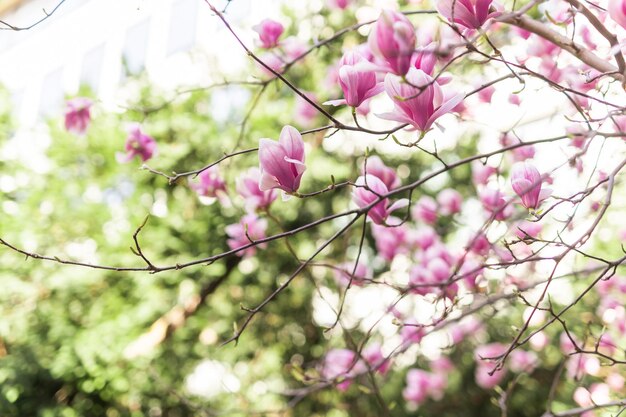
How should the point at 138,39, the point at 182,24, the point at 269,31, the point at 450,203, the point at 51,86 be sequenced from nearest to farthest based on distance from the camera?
1. the point at 269,31
2. the point at 450,203
3. the point at 182,24
4. the point at 138,39
5. the point at 51,86

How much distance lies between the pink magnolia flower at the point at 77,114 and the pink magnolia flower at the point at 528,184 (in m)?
1.31

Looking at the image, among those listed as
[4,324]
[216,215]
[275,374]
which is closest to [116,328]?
[4,324]

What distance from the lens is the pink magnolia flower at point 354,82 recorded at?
80 cm

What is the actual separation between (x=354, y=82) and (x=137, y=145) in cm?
96

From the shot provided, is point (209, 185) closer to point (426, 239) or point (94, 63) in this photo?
point (426, 239)

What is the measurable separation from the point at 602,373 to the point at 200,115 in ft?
8.00

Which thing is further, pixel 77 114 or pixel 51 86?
pixel 51 86

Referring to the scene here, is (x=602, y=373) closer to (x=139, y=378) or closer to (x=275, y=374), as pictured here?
(x=275, y=374)

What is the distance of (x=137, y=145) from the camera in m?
1.57

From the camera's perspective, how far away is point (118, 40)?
8.08m

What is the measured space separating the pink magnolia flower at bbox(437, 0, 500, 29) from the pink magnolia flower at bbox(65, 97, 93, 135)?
1.27 m

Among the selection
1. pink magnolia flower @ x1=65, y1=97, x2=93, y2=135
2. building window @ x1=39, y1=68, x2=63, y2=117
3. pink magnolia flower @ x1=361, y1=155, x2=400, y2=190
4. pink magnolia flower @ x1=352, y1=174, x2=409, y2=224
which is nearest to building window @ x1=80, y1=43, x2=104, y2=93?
building window @ x1=39, y1=68, x2=63, y2=117

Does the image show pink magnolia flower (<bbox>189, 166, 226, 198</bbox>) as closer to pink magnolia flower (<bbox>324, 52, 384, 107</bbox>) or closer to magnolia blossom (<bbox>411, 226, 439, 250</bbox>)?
pink magnolia flower (<bbox>324, 52, 384, 107</bbox>)

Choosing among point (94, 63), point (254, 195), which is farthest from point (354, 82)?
point (94, 63)
